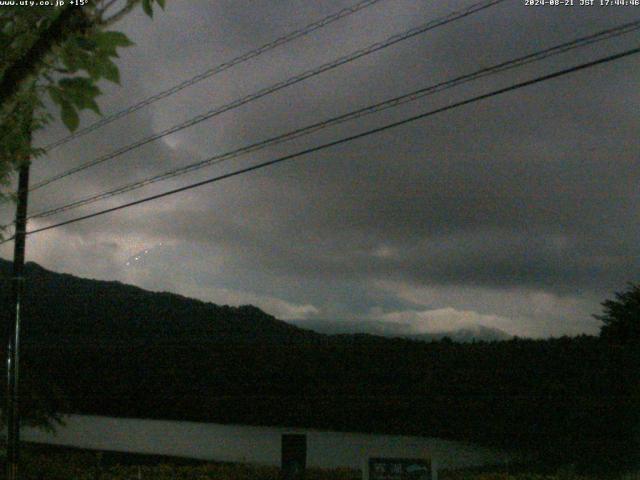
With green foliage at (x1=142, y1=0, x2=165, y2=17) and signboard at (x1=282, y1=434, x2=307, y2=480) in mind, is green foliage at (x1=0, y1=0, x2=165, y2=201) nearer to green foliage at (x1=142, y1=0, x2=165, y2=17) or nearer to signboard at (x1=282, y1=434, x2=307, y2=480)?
green foliage at (x1=142, y1=0, x2=165, y2=17)

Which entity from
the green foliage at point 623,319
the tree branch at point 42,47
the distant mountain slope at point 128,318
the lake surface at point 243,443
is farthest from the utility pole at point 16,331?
the distant mountain slope at point 128,318

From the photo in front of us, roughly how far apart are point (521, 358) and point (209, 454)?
39.4 feet

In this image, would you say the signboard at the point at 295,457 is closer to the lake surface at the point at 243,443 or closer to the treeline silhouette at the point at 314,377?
the lake surface at the point at 243,443

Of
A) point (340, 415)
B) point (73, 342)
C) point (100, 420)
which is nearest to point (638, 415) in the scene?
point (340, 415)

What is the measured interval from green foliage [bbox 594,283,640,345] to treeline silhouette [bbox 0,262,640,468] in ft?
2.36

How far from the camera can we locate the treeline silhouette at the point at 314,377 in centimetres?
2556

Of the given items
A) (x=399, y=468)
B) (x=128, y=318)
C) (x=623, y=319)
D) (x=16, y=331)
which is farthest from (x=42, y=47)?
(x=128, y=318)

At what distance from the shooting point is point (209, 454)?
2434 cm

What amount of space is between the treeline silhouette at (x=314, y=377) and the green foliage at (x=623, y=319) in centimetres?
72

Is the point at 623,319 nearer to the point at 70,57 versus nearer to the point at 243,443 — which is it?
the point at 243,443

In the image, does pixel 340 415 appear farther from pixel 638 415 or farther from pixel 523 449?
pixel 638 415

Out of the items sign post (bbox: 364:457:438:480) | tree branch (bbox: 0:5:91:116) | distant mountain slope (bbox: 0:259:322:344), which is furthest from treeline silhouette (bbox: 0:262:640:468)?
tree branch (bbox: 0:5:91:116)

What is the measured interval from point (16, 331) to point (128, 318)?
35.8 metres

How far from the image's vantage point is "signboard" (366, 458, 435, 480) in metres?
10.1
